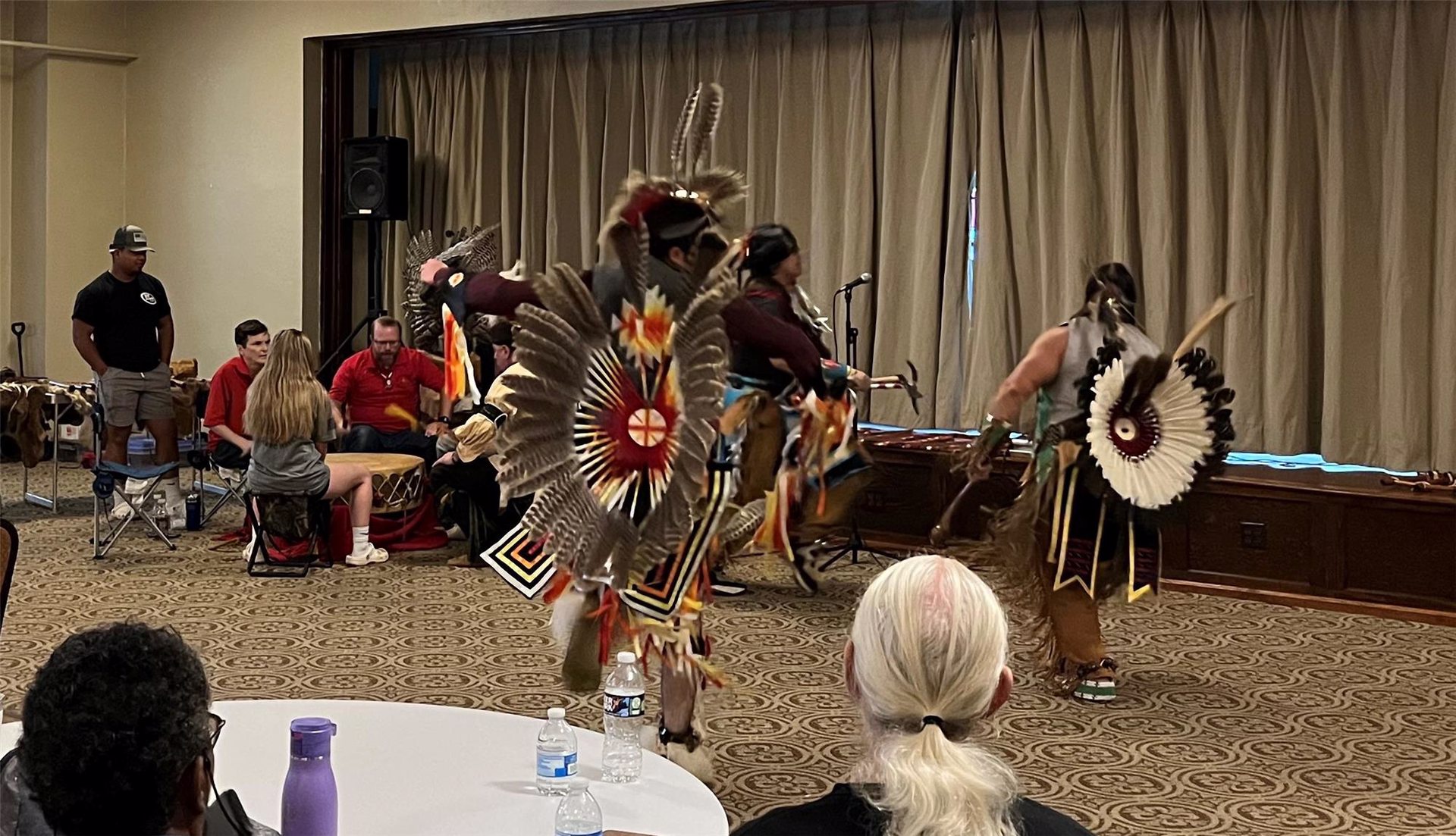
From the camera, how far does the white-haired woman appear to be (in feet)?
5.30

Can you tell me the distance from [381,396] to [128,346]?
1404 millimetres

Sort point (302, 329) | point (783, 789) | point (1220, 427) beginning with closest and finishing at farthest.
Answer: point (783, 789), point (1220, 427), point (302, 329)

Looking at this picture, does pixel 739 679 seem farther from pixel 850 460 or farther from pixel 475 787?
pixel 475 787

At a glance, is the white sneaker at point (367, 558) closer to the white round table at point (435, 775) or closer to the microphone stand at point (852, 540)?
the microphone stand at point (852, 540)

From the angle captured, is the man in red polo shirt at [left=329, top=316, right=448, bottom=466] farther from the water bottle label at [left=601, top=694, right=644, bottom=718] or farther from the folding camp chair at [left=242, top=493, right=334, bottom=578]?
the water bottle label at [left=601, top=694, right=644, bottom=718]

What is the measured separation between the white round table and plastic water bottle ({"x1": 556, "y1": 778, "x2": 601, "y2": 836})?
86mm

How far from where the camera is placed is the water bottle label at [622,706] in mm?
2899

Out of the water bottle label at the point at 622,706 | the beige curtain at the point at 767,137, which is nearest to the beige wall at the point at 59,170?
the beige curtain at the point at 767,137

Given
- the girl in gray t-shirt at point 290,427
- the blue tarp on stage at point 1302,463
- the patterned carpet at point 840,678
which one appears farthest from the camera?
the blue tarp on stage at point 1302,463

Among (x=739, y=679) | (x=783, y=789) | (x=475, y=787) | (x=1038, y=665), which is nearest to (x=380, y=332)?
(x=739, y=679)

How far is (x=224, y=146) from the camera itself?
10.3 m

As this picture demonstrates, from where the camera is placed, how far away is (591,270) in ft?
11.3

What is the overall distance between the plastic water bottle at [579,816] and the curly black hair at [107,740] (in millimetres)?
777

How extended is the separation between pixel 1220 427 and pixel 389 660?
277 cm
